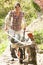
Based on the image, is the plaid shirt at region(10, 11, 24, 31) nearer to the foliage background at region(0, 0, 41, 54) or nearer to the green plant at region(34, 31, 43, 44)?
the foliage background at region(0, 0, 41, 54)

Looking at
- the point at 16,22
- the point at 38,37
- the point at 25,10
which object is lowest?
the point at 38,37

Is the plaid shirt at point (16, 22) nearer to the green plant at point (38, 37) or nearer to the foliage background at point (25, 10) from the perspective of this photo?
the foliage background at point (25, 10)

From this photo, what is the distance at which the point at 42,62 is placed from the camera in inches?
253

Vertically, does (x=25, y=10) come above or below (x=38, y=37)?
above

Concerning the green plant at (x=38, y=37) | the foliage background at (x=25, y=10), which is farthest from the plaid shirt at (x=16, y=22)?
the green plant at (x=38, y=37)

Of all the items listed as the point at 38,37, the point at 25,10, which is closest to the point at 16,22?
the point at 25,10

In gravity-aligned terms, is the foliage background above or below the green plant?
above

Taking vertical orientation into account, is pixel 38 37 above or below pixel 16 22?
below

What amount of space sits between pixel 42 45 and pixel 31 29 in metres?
0.24

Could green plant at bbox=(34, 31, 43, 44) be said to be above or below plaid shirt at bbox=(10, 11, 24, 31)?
Answer: below

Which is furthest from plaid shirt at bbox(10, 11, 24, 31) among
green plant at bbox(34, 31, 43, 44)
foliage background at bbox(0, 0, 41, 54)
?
green plant at bbox(34, 31, 43, 44)

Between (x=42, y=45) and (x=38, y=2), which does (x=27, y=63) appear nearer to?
(x=42, y=45)

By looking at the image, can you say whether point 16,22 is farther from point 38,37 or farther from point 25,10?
point 38,37

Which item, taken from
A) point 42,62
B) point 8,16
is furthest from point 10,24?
point 42,62
